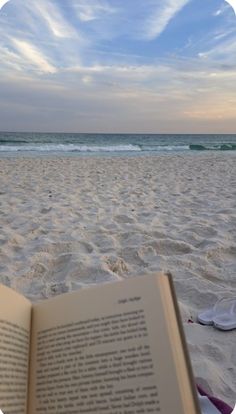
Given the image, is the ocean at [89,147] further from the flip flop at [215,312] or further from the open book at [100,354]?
the open book at [100,354]

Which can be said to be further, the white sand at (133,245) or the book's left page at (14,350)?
the white sand at (133,245)

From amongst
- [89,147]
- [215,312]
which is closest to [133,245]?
[215,312]

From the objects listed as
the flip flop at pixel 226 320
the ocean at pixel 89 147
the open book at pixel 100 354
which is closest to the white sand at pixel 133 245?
the flip flop at pixel 226 320

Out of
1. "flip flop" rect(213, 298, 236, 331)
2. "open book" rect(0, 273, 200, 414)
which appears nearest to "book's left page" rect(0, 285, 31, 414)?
"open book" rect(0, 273, 200, 414)

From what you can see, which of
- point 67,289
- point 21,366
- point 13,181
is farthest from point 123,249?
point 13,181

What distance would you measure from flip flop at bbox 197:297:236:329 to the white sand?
43 mm

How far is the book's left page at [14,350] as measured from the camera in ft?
2.95

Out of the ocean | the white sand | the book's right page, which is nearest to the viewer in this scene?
the book's right page

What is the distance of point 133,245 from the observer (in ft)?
9.36

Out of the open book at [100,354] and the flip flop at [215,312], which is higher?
the open book at [100,354]

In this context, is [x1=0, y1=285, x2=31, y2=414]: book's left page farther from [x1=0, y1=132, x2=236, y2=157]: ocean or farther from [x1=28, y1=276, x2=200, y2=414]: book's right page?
[x1=0, y1=132, x2=236, y2=157]: ocean

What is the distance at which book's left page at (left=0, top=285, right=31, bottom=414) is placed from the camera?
0.90 metres

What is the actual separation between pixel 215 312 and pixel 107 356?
1104 mm

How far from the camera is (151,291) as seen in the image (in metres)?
0.89
